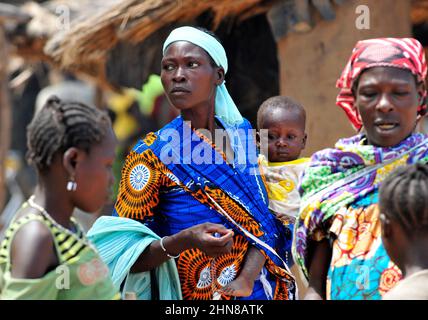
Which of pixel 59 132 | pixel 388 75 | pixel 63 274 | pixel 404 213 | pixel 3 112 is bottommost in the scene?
pixel 63 274

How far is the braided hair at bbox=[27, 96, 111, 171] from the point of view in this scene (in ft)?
10.7

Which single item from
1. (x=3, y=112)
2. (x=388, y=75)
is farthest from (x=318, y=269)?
(x=3, y=112)

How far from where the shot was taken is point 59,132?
3.28 m

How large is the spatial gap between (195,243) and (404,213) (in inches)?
42.1

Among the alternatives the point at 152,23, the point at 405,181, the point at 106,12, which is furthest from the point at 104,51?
the point at 405,181

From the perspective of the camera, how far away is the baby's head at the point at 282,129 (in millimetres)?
4672

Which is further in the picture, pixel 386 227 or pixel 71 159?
pixel 71 159

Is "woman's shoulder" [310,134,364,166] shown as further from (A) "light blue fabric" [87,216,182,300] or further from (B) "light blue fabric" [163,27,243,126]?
(B) "light blue fabric" [163,27,243,126]

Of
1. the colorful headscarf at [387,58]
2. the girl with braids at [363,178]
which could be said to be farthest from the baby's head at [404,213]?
the colorful headscarf at [387,58]

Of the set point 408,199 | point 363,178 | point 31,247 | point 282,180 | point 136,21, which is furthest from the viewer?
point 136,21

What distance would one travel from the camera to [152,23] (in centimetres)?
683

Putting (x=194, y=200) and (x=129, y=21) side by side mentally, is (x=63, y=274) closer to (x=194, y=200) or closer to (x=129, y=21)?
(x=194, y=200)
